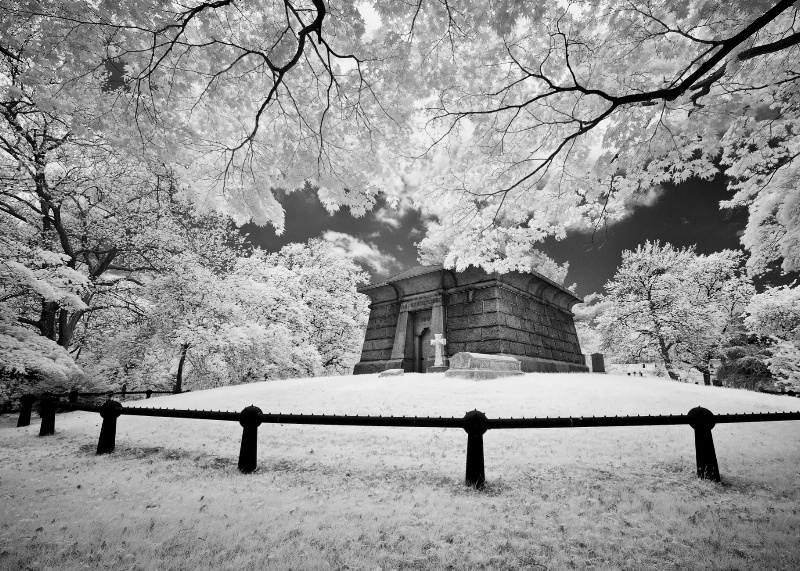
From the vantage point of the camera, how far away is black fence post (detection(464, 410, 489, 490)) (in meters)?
3.36

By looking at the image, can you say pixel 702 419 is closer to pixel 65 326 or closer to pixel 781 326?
pixel 65 326

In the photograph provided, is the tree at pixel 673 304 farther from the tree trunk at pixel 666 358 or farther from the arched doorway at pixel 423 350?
the arched doorway at pixel 423 350

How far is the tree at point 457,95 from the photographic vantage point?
4.30 metres

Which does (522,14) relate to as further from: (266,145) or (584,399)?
(584,399)

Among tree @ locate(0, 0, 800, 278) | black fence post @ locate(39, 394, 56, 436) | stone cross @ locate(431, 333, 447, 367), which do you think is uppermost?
tree @ locate(0, 0, 800, 278)

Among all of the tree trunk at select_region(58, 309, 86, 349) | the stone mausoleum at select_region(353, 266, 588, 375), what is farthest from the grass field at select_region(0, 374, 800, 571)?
the stone mausoleum at select_region(353, 266, 588, 375)

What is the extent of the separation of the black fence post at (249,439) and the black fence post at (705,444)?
16.0ft

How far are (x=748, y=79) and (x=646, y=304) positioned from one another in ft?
73.0

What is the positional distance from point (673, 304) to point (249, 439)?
27.3 metres

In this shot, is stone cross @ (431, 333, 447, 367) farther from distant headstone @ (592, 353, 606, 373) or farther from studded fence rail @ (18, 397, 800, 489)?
studded fence rail @ (18, 397, 800, 489)

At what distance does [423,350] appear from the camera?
16.1 metres

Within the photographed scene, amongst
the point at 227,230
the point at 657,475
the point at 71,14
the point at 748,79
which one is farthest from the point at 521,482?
the point at 227,230

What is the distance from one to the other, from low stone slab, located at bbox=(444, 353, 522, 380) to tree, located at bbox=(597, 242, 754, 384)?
53.0 ft

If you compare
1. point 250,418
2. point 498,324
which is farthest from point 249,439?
point 498,324
